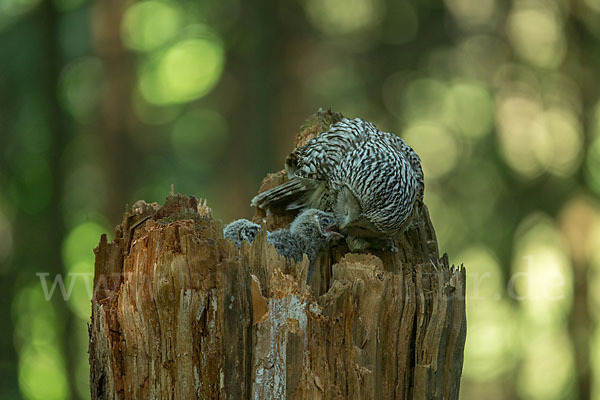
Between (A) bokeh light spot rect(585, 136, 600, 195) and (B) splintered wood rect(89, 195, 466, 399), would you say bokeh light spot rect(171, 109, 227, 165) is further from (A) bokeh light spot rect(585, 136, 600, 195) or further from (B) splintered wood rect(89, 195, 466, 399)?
(B) splintered wood rect(89, 195, 466, 399)

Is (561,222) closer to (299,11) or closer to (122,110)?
(299,11)

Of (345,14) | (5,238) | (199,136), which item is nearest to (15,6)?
(199,136)

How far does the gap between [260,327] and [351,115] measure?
6.60m

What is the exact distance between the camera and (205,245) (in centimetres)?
230

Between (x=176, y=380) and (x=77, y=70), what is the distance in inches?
277

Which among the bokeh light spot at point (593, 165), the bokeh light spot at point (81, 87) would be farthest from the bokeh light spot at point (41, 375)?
the bokeh light spot at point (593, 165)

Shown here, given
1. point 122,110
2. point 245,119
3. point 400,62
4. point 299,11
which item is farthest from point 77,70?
point 400,62

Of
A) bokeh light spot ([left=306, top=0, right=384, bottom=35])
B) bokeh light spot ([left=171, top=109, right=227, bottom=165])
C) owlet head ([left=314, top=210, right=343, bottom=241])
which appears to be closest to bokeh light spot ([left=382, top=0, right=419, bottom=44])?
bokeh light spot ([left=306, top=0, right=384, bottom=35])

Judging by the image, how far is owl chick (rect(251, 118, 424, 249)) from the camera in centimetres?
331

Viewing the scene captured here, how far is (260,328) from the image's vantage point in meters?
2.21

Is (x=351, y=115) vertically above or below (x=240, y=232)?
above

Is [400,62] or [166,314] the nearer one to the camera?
[166,314]

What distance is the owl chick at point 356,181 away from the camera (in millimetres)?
3310

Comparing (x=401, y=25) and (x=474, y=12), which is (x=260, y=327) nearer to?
(x=401, y=25)
